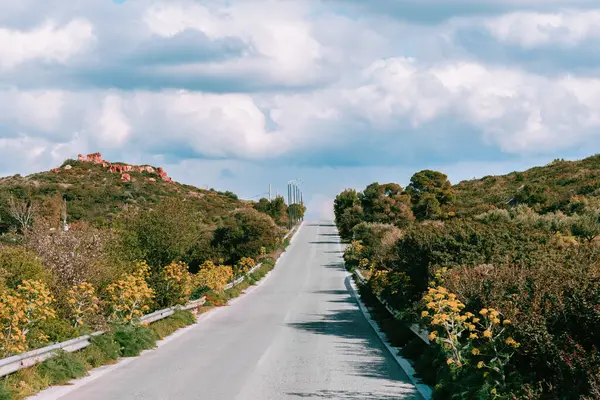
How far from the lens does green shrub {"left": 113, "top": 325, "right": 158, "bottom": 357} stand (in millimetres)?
17297

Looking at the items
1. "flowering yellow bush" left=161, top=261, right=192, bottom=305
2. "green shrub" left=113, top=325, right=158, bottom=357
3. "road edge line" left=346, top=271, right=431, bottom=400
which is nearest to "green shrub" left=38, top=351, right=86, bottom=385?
"green shrub" left=113, top=325, right=158, bottom=357

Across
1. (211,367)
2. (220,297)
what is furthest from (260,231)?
(211,367)

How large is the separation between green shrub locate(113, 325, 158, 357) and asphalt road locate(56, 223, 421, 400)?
1.04 ft

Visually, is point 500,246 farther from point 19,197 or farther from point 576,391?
point 19,197

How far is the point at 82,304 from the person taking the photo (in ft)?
55.2

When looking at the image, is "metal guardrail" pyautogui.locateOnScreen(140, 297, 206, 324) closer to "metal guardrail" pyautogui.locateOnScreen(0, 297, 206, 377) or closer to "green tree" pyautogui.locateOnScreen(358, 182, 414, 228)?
"metal guardrail" pyautogui.locateOnScreen(0, 297, 206, 377)

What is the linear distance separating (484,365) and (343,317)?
19273mm

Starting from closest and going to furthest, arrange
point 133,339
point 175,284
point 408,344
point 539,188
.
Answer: point 133,339 → point 408,344 → point 175,284 → point 539,188

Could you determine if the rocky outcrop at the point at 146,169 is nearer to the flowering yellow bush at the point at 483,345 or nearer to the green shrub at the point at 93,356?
the green shrub at the point at 93,356

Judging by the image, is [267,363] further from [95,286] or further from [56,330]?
[95,286]

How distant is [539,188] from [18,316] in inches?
3017

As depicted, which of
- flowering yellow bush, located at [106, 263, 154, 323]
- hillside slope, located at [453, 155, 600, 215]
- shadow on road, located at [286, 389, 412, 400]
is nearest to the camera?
shadow on road, located at [286, 389, 412, 400]

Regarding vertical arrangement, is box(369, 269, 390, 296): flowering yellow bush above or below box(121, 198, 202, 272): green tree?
below

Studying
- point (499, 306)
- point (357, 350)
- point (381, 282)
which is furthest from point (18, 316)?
point (381, 282)
